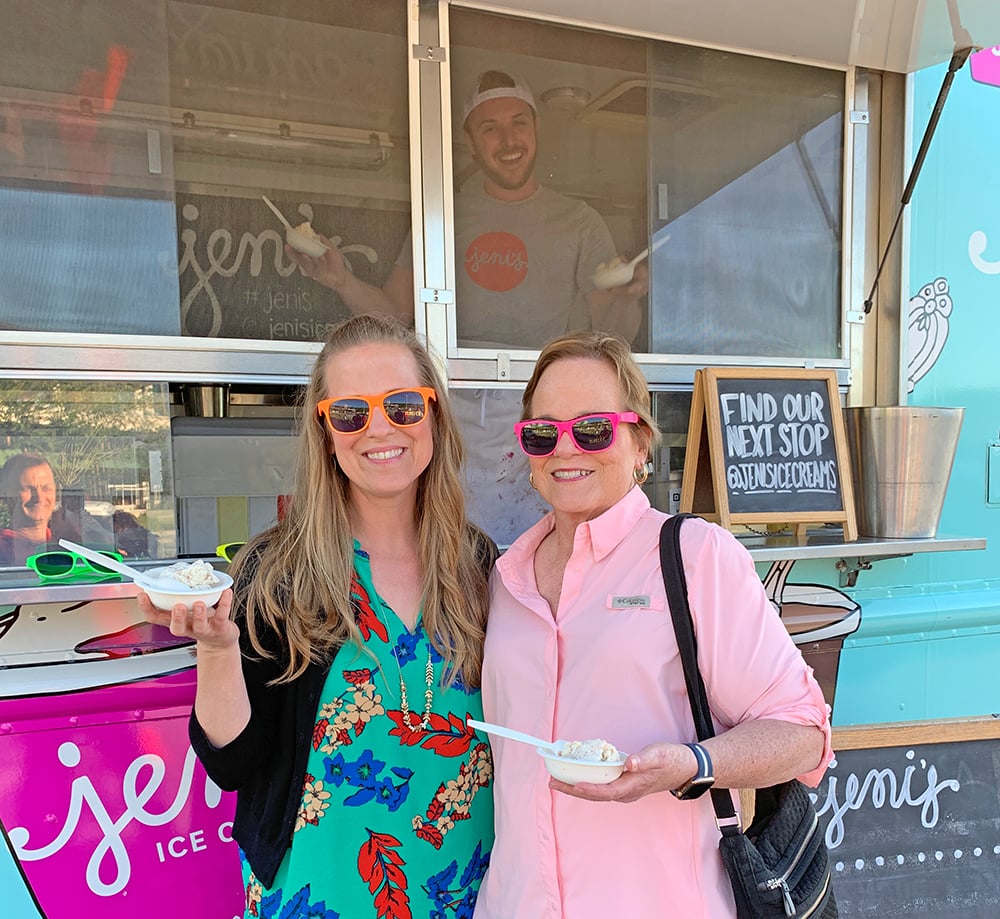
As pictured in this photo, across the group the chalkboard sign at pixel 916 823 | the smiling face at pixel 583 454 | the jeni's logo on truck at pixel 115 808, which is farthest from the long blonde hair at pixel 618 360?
the chalkboard sign at pixel 916 823

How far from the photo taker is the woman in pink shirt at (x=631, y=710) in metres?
1.24

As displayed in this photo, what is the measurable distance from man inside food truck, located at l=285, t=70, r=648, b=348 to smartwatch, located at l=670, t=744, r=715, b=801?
1.56 meters

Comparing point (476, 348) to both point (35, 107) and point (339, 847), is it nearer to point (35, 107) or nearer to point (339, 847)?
point (35, 107)

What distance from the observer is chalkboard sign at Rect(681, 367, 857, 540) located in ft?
7.82

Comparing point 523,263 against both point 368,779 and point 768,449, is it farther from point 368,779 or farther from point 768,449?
point 368,779

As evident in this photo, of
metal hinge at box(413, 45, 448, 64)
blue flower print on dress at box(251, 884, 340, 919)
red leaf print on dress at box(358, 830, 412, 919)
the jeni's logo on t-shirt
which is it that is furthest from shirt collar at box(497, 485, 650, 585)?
metal hinge at box(413, 45, 448, 64)

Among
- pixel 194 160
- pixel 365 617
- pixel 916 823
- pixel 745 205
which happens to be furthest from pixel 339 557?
pixel 916 823

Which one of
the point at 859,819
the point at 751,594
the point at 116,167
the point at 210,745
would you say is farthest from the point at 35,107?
the point at 859,819

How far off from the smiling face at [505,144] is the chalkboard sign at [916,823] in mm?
1990

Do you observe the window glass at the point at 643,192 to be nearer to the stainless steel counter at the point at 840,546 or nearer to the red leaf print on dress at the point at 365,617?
the stainless steel counter at the point at 840,546

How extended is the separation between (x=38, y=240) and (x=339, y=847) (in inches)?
67.2

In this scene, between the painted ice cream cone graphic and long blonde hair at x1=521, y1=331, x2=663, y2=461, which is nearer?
long blonde hair at x1=521, y1=331, x2=663, y2=461

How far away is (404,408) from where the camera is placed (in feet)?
4.81

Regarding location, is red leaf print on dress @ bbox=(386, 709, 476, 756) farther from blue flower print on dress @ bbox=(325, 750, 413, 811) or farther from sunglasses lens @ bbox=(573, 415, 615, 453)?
sunglasses lens @ bbox=(573, 415, 615, 453)
